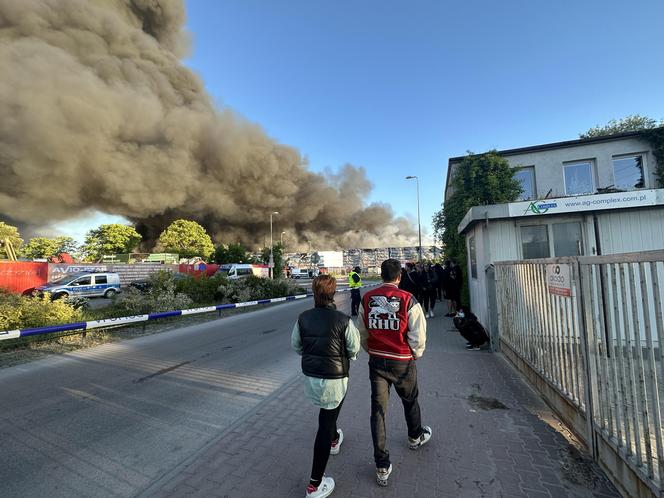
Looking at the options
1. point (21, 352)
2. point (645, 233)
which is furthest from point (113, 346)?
point (645, 233)

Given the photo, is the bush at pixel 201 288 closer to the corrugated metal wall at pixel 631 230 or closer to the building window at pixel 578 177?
the corrugated metal wall at pixel 631 230

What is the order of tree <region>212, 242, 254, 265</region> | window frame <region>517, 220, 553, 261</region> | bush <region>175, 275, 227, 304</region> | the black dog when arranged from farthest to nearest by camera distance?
tree <region>212, 242, 254, 265</region>
bush <region>175, 275, 227, 304</region>
window frame <region>517, 220, 553, 261</region>
the black dog

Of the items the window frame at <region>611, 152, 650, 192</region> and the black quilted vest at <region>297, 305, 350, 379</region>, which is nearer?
the black quilted vest at <region>297, 305, 350, 379</region>

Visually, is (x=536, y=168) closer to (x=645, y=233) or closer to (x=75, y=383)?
(x=645, y=233)

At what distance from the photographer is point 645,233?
6219 millimetres

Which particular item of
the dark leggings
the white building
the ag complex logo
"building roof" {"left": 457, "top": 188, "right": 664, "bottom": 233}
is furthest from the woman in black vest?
the ag complex logo

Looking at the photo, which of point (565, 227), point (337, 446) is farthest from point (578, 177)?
point (337, 446)

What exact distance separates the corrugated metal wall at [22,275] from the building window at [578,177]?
26.9 meters

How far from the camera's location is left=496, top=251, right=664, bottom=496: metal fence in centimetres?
175

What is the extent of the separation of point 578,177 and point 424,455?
16137 millimetres

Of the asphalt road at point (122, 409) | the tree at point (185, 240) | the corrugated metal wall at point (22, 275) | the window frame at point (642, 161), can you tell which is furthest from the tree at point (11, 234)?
the window frame at point (642, 161)

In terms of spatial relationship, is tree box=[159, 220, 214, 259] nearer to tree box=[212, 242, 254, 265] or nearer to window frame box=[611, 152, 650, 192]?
tree box=[212, 242, 254, 265]

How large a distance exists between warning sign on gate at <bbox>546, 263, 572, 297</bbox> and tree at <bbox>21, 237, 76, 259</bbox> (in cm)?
8145

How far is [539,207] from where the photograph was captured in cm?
628
